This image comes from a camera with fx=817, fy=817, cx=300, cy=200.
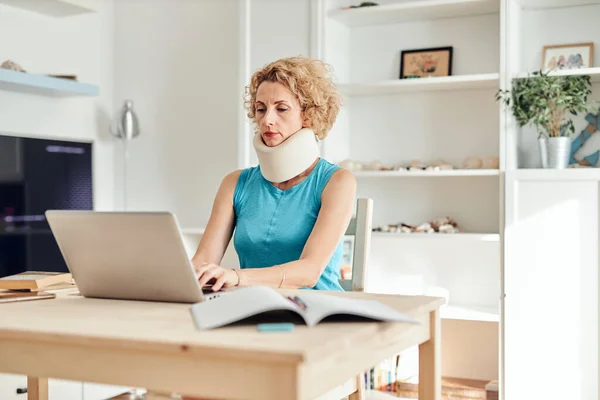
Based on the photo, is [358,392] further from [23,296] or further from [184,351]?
[184,351]

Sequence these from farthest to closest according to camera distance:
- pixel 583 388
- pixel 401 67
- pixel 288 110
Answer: pixel 401 67
pixel 583 388
pixel 288 110

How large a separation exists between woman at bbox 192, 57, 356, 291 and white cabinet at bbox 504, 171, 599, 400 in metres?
1.16

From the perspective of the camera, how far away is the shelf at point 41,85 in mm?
3467

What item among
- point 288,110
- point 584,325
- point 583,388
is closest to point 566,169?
point 584,325

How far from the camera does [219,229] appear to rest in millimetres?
2377

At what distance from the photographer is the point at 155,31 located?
4.38 meters

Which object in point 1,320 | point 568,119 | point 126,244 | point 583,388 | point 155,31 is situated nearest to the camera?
point 1,320

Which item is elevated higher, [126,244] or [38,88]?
[38,88]

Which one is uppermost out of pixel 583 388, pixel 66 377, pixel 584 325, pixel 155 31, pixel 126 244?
pixel 155 31

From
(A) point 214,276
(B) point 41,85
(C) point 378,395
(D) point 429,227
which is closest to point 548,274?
(D) point 429,227

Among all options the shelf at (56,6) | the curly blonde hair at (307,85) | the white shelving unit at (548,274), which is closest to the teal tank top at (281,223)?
the curly blonde hair at (307,85)

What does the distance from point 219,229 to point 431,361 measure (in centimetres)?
90

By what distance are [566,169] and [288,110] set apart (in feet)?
4.49

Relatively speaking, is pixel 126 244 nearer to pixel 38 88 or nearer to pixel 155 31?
pixel 38 88
